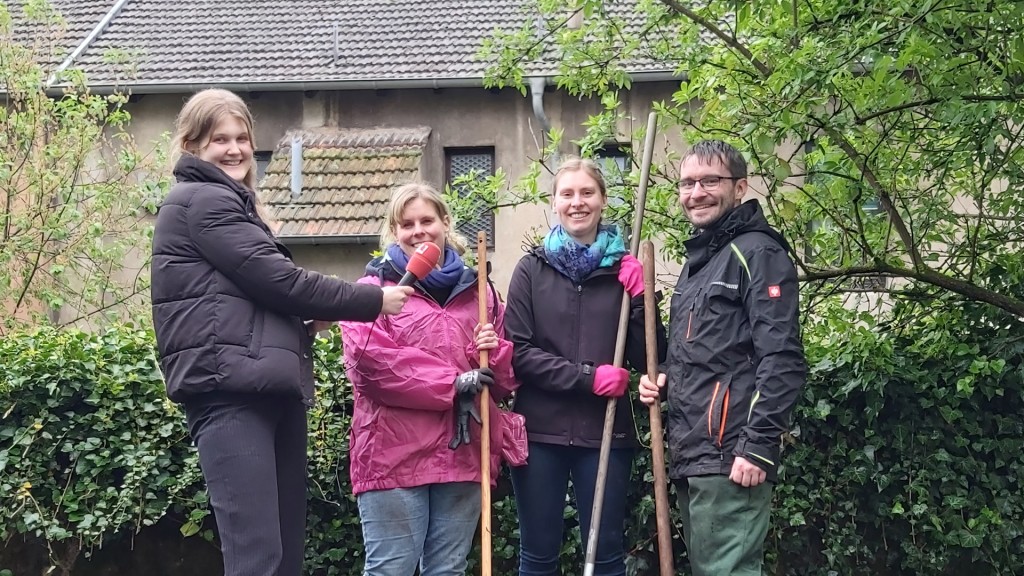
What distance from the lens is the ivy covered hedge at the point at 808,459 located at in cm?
500

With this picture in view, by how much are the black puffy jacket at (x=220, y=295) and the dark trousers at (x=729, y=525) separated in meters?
1.42

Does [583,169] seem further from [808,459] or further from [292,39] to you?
[292,39]

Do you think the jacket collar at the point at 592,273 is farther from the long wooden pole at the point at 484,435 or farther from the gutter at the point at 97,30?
the gutter at the point at 97,30

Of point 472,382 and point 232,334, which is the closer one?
point 232,334

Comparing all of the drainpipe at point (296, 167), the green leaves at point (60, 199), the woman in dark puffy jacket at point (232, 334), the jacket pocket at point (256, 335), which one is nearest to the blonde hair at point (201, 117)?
the woman in dark puffy jacket at point (232, 334)

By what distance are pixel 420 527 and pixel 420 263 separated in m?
0.97

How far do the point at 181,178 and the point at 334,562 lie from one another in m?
2.37

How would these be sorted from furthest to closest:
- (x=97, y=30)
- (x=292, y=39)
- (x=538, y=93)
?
(x=97, y=30), (x=292, y=39), (x=538, y=93)

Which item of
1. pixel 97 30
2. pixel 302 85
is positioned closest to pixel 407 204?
pixel 302 85

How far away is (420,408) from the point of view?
408cm

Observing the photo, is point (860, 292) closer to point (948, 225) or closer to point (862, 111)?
point (948, 225)

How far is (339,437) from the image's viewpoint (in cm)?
517

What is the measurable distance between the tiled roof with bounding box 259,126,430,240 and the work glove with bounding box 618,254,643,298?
7920 mm

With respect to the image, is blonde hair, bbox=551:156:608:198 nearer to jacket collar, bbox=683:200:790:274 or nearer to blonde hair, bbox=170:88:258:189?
jacket collar, bbox=683:200:790:274
